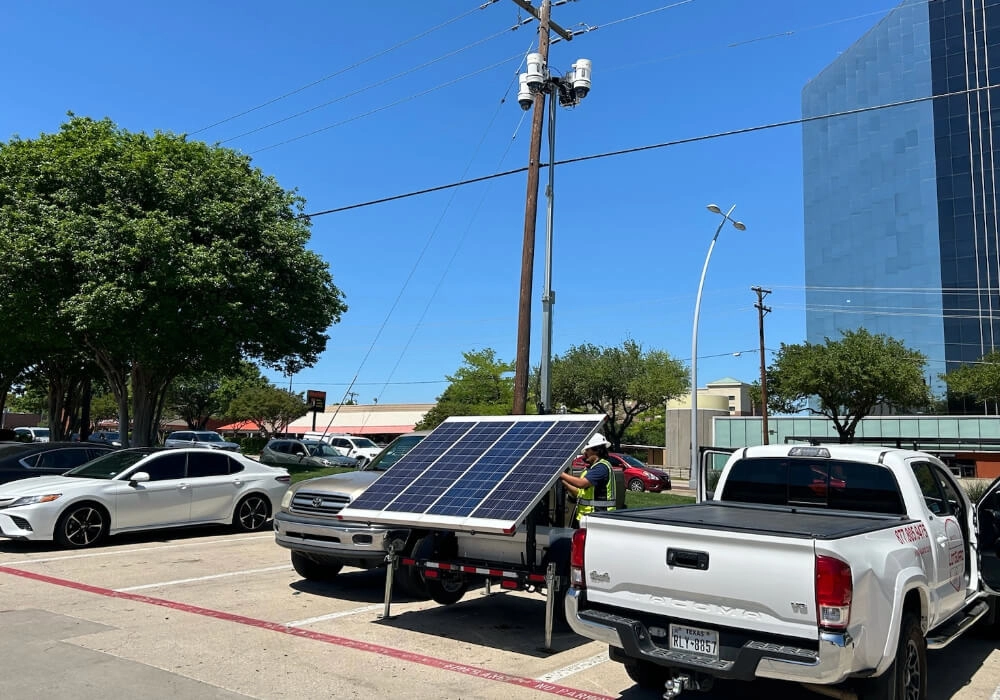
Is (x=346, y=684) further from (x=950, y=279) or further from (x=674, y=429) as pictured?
(x=950, y=279)

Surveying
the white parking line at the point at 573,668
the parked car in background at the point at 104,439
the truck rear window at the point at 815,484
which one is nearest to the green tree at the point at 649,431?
the parked car in background at the point at 104,439

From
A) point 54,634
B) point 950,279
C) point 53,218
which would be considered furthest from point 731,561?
point 950,279

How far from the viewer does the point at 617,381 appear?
55.8 m

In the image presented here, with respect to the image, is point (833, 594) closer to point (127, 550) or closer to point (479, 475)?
point (479, 475)

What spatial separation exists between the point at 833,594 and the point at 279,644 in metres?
4.86

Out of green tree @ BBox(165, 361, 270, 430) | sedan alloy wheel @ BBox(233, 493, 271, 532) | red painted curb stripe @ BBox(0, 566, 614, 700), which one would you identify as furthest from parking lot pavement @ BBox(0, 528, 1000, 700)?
green tree @ BBox(165, 361, 270, 430)

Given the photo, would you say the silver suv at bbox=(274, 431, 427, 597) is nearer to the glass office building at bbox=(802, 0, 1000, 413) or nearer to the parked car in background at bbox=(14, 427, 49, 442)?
the parked car in background at bbox=(14, 427, 49, 442)

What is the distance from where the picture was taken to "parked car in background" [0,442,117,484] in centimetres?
1571

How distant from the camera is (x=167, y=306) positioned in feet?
71.6

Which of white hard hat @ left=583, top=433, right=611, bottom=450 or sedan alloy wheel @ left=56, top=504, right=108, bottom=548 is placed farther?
sedan alloy wheel @ left=56, top=504, right=108, bottom=548

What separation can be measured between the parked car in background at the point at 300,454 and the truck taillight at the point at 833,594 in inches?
1081

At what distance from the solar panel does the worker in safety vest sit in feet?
1.68

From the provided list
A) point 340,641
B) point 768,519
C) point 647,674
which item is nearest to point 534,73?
point 340,641

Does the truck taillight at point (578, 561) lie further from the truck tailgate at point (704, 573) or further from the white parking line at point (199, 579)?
the white parking line at point (199, 579)
